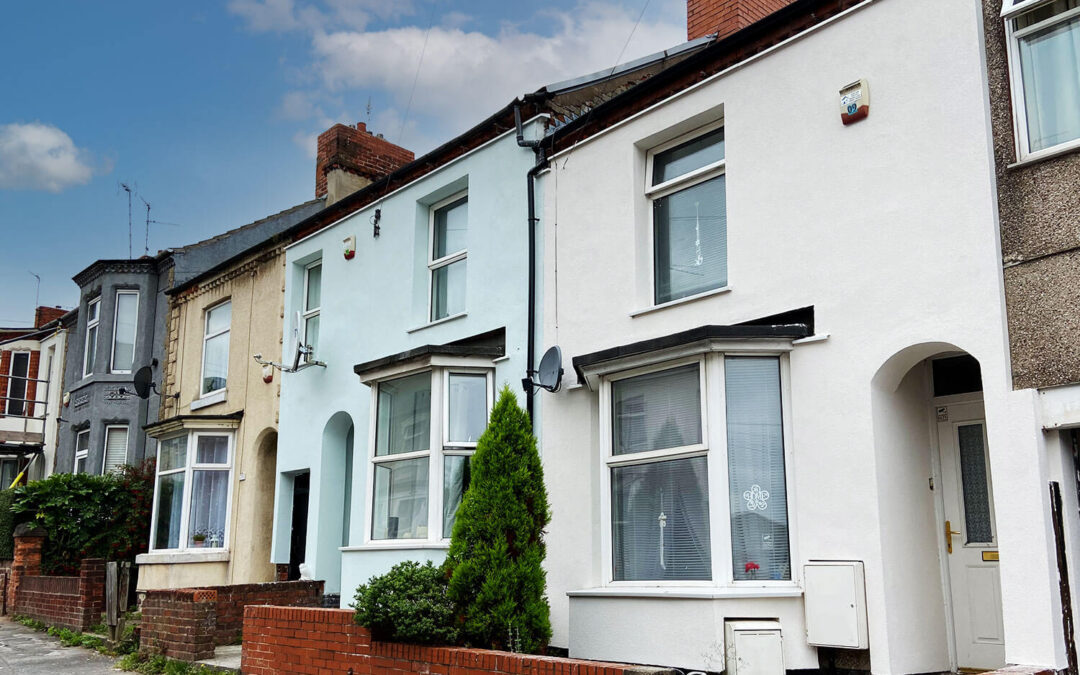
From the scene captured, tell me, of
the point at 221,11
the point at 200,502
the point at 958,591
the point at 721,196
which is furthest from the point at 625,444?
the point at 221,11

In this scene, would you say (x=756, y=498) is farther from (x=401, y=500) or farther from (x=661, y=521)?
(x=401, y=500)

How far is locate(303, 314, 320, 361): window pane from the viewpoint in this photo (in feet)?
49.9

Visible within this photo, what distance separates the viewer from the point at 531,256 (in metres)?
11.1

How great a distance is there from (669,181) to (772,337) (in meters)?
2.42

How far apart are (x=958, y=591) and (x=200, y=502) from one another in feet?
40.2

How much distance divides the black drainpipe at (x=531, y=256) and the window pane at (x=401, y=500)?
1.63 meters

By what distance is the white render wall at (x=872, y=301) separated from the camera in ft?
22.8

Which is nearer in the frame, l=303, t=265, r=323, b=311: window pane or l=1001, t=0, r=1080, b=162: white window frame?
l=1001, t=0, r=1080, b=162: white window frame

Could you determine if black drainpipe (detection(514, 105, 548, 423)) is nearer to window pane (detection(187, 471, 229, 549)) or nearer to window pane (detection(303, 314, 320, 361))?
window pane (detection(303, 314, 320, 361))

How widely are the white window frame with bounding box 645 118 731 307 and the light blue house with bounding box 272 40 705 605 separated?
1.52 metres

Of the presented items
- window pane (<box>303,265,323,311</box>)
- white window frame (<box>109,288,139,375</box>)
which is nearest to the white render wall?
window pane (<box>303,265,323,311</box>)

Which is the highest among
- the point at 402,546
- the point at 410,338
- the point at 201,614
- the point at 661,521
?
the point at 410,338

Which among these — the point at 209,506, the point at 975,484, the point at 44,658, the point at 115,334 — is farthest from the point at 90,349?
the point at 975,484

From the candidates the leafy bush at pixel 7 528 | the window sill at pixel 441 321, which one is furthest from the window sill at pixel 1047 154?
the leafy bush at pixel 7 528
